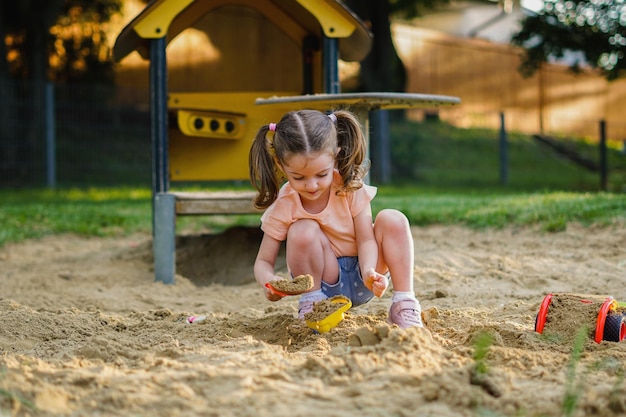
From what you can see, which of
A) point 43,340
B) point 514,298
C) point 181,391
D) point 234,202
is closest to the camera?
point 181,391

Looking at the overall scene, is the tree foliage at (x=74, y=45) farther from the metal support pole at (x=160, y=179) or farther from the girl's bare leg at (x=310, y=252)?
the girl's bare leg at (x=310, y=252)

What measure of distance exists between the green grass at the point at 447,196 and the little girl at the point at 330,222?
2731mm

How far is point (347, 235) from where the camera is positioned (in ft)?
10.3

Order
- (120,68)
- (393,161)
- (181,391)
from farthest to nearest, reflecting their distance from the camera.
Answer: (120,68), (393,161), (181,391)

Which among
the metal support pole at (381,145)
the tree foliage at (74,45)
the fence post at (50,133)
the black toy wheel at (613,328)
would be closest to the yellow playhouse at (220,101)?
the black toy wheel at (613,328)

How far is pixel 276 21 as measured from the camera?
19.4ft

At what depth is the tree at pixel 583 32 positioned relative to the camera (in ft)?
35.3

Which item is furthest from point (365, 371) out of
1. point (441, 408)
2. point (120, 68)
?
point (120, 68)

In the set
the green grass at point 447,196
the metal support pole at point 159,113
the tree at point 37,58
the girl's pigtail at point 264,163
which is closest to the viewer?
the girl's pigtail at point 264,163

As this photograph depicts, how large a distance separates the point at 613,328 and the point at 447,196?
22.9 feet

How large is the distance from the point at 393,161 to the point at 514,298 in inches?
435

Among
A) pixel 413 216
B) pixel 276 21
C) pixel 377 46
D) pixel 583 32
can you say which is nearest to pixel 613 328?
pixel 413 216

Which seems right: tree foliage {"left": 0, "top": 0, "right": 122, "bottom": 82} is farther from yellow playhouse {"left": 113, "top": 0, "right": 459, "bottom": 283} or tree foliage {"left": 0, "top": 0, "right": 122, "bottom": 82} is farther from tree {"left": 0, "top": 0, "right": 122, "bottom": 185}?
yellow playhouse {"left": 113, "top": 0, "right": 459, "bottom": 283}

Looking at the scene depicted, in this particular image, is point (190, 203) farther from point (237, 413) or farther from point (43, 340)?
point (237, 413)
